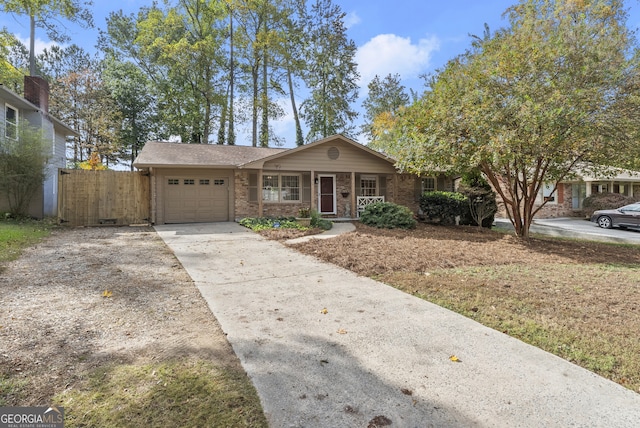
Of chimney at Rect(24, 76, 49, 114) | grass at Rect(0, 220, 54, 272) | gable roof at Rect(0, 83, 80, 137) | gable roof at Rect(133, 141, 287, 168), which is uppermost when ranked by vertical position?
chimney at Rect(24, 76, 49, 114)

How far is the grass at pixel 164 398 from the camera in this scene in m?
1.95

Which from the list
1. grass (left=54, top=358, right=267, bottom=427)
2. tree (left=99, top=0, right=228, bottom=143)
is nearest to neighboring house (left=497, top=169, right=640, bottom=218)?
grass (left=54, top=358, right=267, bottom=427)

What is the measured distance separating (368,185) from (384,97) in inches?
715

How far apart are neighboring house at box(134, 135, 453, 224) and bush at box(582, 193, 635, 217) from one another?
12.3 meters

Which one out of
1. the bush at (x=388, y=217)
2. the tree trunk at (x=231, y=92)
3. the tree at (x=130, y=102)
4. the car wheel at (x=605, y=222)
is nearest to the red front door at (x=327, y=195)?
the bush at (x=388, y=217)

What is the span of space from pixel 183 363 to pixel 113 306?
6.17ft

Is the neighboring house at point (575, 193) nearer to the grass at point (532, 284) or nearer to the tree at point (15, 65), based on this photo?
the grass at point (532, 284)

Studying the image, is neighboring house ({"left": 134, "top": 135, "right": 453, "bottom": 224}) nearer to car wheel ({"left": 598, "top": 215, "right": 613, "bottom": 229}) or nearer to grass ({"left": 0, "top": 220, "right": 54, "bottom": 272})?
grass ({"left": 0, "top": 220, "right": 54, "bottom": 272})

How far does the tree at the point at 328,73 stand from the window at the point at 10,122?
719 inches

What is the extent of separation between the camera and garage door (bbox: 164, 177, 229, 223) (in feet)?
43.9

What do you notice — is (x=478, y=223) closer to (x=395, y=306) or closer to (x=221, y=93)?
(x=395, y=306)

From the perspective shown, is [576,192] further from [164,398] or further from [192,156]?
[164,398]

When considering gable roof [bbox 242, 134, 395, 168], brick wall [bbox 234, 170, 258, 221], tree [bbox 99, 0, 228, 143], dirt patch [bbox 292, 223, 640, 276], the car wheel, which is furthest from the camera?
tree [bbox 99, 0, 228, 143]

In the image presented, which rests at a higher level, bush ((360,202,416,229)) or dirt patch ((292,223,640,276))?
bush ((360,202,416,229))
